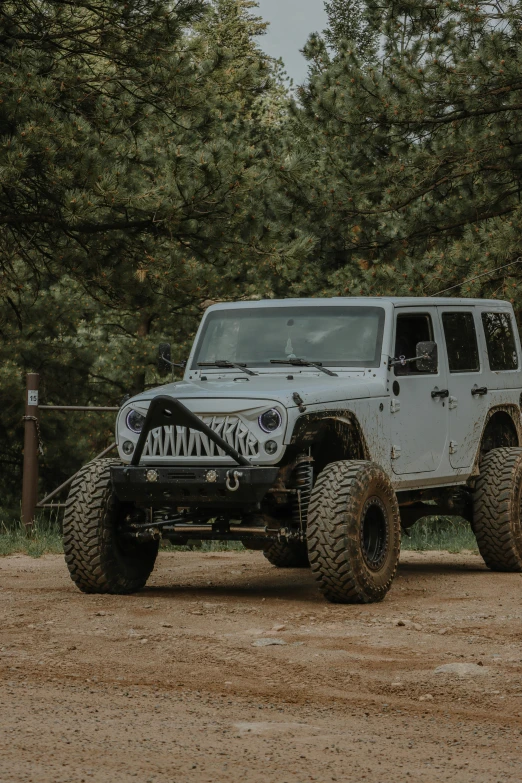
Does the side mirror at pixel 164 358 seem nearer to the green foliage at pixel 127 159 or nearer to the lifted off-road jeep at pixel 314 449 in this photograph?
the lifted off-road jeep at pixel 314 449

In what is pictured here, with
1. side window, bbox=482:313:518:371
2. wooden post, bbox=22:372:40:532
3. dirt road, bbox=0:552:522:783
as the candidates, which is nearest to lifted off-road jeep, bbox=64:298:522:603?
side window, bbox=482:313:518:371

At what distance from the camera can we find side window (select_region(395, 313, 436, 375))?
31.8 ft

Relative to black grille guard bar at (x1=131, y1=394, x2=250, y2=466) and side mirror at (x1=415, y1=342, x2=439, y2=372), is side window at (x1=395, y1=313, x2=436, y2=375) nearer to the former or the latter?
side mirror at (x1=415, y1=342, x2=439, y2=372)

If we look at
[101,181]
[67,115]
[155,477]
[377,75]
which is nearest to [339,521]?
[155,477]

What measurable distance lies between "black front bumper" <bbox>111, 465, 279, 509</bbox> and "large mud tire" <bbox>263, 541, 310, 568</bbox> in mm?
2677

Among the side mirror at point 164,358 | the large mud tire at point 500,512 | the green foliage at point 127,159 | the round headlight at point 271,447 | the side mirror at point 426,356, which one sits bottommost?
the large mud tire at point 500,512

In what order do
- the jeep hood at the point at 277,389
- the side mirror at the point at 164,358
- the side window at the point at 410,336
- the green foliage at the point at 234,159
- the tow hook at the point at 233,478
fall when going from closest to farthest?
the tow hook at the point at 233,478
the jeep hood at the point at 277,389
the side window at the point at 410,336
the side mirror at the point at 164,358
the green foliage at the point at 234,159

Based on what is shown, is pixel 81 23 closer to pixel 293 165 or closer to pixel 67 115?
pixel 67 115

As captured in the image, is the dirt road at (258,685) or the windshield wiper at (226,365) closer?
the dirt road at (258,685)

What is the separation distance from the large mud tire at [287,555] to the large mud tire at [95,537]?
2.34 m

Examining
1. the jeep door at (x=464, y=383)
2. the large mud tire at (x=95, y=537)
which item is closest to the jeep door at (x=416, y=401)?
the jeep door at (x=464, y=383)

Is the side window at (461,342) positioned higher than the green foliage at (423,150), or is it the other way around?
the green foliage at (423,150)

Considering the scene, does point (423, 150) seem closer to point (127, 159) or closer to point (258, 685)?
point (127, 159)

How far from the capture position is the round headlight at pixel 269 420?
8.17m
